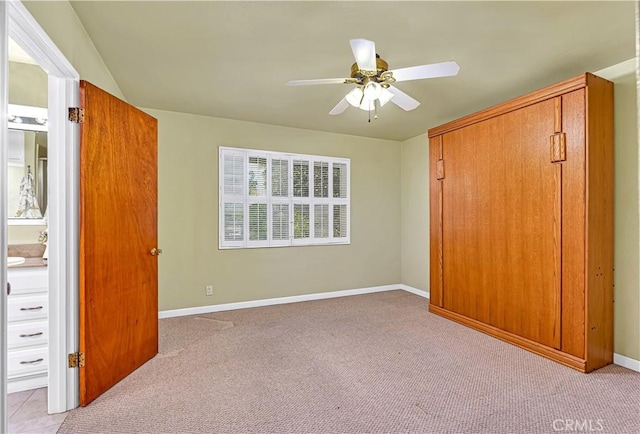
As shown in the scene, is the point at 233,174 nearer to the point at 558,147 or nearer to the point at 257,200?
the point at 257,200

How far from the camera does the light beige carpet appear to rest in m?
1.88

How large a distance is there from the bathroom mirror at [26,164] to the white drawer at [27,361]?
3.54 feet

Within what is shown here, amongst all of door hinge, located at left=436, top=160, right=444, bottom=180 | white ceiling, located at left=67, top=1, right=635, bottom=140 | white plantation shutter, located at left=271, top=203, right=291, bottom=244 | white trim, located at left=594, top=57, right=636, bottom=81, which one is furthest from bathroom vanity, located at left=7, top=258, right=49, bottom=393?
white trim, located at left=594, top=57, right=636, bottom=81

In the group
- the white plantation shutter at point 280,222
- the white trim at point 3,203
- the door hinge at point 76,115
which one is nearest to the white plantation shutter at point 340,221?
the white plantation shutter at point 280,222

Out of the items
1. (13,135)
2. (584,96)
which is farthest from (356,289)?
(13,135)

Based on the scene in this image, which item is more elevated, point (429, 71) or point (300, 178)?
point (429, 71)

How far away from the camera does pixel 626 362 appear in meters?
2.56

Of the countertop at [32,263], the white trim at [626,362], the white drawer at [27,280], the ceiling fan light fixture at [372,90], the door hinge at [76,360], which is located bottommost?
the white trim at [626,362]

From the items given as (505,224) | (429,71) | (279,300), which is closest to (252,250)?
(279,300)

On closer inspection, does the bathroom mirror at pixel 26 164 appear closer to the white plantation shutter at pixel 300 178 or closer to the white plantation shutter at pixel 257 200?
the white plantation shutter at pixel 257 200

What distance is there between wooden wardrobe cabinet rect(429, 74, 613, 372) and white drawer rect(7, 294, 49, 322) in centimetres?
382

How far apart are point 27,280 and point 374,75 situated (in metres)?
2.83

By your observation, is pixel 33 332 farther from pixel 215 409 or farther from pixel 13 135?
pixel 13 135

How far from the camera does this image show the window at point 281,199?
416 cm
